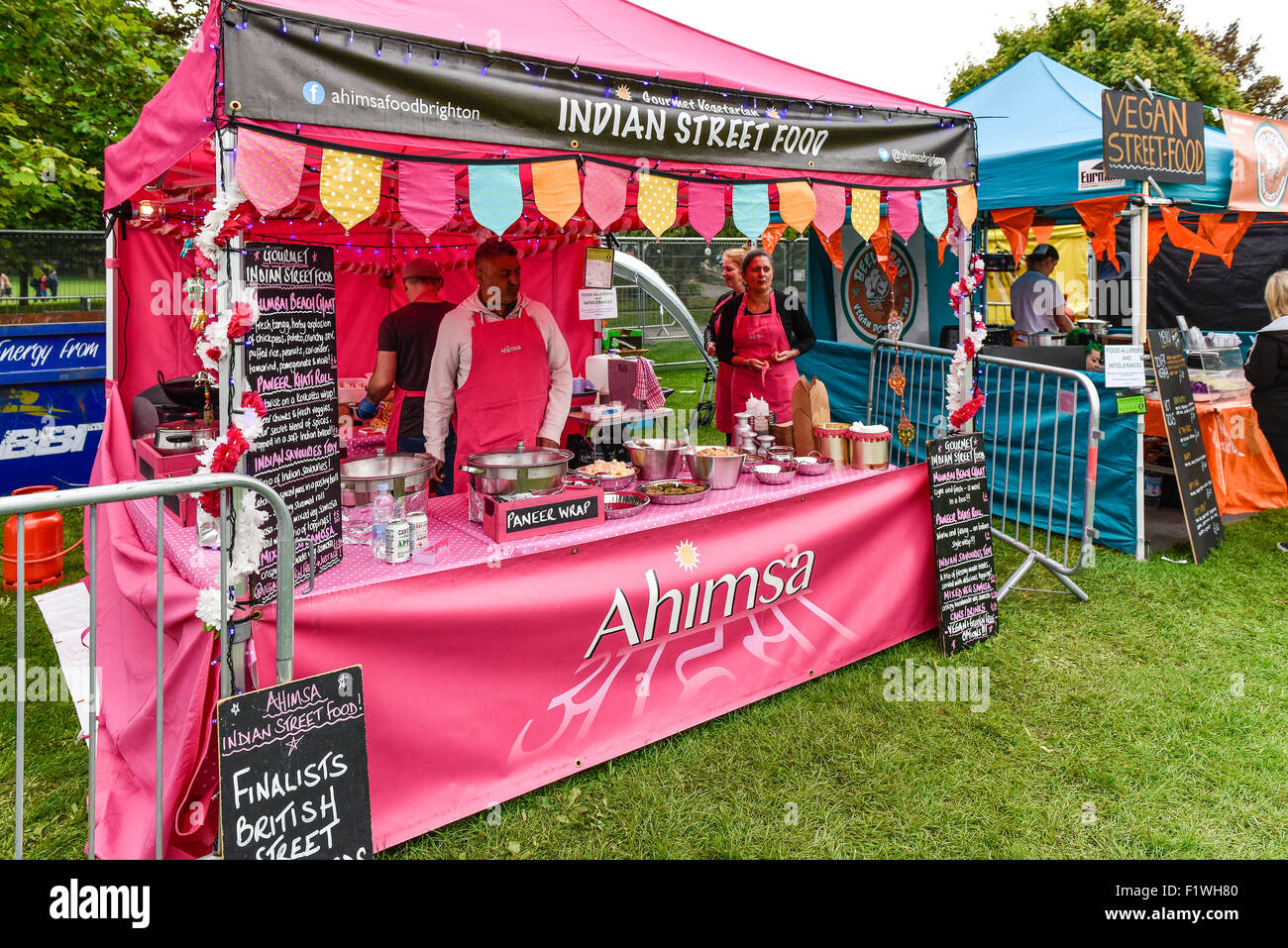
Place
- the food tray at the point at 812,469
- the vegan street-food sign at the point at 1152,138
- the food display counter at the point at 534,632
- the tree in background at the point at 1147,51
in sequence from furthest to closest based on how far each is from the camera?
the tree in background at the point at 1147,51, the vegan street-food sign at the point at 1152,138, the food tray at the point at 812,469, the food display counter at the point at 534,632

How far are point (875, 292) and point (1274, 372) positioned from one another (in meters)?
3.79

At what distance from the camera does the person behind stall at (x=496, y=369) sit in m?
4.06

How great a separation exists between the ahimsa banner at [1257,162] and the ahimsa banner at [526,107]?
402 cm

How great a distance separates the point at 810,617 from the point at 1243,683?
2.22 metres

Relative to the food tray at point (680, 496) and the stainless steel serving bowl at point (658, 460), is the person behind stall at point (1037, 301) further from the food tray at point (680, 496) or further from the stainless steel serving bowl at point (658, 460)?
the food tray at point (680, 496)

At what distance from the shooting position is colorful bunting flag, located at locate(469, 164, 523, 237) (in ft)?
10.2

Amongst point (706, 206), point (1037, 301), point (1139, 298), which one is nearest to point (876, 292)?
point (1037, 301)

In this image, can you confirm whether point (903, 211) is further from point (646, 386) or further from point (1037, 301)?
point (1037, 301)

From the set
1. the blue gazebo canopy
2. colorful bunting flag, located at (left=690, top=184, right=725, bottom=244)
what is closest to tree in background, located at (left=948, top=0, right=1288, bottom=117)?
the blue gazebo canopy

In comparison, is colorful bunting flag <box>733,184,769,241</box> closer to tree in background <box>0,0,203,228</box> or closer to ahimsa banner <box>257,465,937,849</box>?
ahimsa banner <box>257,465,937,849</box>

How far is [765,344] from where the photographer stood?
18.5 ft

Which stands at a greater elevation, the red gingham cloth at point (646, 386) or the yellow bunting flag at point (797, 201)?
the yellow bunting flag at point (797, 201)

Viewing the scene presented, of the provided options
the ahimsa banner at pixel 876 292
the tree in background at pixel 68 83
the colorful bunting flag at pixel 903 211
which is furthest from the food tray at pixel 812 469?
the tree in background at pixel 68 83
